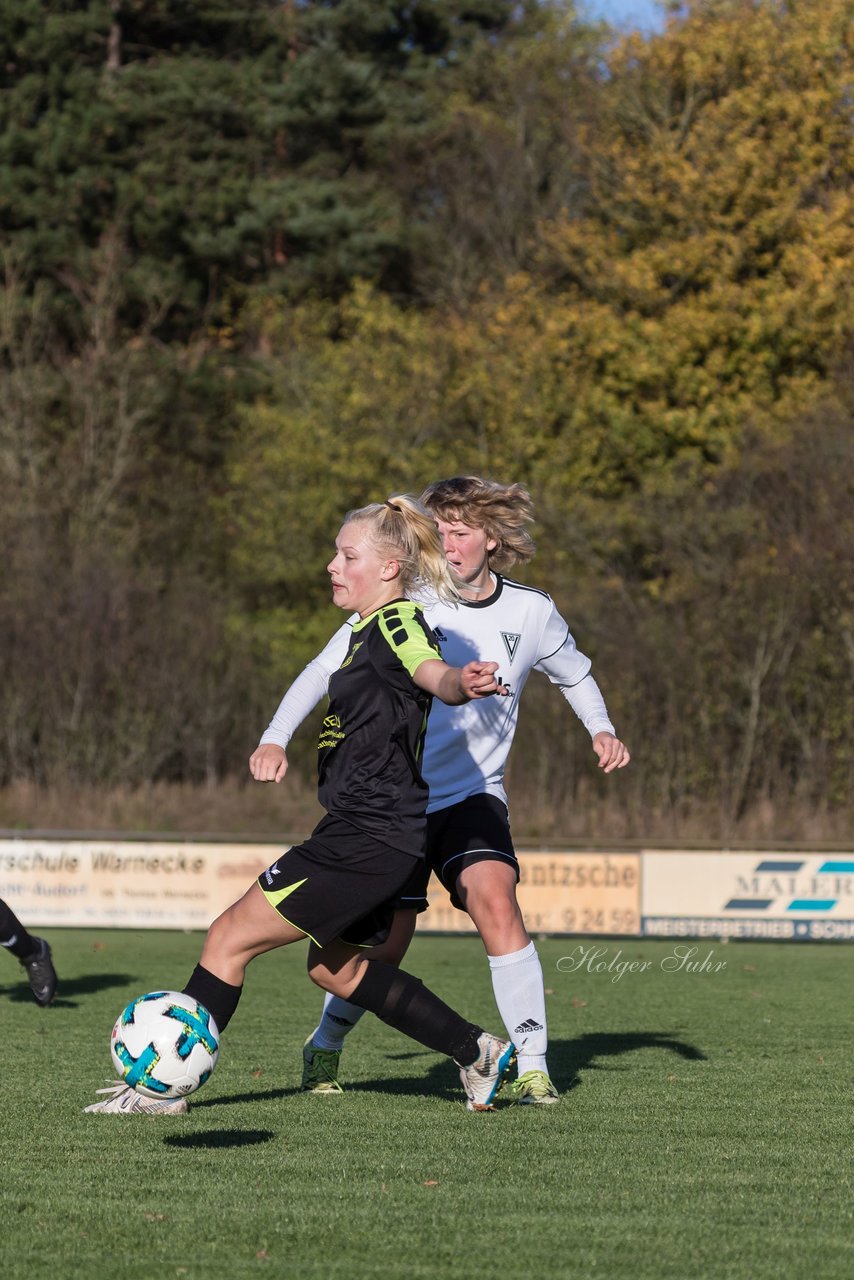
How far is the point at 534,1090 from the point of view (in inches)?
213

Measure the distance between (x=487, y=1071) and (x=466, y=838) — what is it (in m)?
0.73

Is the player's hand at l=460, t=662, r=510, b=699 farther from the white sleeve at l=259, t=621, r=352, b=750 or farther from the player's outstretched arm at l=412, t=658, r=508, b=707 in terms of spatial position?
the white sleeve at l=259, t=621, r=352, b=750

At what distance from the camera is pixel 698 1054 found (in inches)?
271

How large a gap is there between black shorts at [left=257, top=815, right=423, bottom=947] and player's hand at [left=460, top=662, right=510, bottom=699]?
0.71 m

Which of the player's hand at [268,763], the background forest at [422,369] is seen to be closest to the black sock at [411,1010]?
the player's hand at [268,763]

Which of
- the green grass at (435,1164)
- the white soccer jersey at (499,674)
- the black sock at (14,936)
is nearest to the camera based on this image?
the green grass at (435,1164)

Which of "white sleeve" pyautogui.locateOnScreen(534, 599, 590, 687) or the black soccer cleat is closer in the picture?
"white sleeve" pyautogui.locateOnScreen(534, 599, 590, 687)

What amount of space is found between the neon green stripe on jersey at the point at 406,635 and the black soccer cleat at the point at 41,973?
402 cm

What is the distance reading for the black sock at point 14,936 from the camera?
7750 mm

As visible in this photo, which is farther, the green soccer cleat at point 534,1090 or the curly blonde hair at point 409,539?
the green soccer cleat at point 534,1090

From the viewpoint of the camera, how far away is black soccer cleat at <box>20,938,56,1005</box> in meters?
8.16

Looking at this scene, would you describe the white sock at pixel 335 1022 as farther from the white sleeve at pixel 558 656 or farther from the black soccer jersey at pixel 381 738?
the white sleeve at pixel 558 656

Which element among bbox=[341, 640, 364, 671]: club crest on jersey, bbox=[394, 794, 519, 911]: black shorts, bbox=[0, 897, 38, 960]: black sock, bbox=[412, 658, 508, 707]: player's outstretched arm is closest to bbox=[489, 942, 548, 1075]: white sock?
bbox=[394, 794, 519, 911]: black shorts

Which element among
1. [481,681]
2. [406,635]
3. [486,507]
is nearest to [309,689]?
[406,635]
